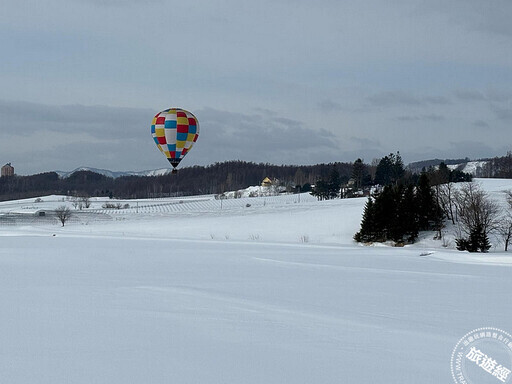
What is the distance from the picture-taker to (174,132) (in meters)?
37.8

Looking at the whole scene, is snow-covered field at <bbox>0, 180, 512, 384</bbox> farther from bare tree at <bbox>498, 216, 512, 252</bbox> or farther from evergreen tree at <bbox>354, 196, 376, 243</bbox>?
bare tree at <bbox>498, 216, 512, 252</bbox>

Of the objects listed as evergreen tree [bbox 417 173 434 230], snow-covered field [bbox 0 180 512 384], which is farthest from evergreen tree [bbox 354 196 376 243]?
snow-covered field [bbox 0 180 512 384]

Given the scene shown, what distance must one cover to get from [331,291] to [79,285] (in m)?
6.08

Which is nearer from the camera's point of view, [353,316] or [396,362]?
[396,362]

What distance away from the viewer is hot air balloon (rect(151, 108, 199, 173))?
3784cm

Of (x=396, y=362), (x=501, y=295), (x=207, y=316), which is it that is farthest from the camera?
(x=501, y=295)

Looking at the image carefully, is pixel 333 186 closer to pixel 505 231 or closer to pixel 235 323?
pixel 505 231

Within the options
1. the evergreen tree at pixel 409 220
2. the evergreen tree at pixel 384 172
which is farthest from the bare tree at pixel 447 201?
the evergreen tree at pixel 384 172

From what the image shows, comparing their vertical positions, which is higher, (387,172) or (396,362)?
(387,172)

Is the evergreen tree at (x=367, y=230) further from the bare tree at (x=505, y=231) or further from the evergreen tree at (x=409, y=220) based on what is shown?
the bare tree at (x=505, y=231)

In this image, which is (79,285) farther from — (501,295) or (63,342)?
(501,295)

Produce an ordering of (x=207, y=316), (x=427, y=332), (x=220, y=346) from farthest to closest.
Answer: (x=207, y=316) < (x=427, y=332) < (x=220, y=346)

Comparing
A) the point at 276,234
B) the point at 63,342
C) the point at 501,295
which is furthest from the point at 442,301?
the point at 276,234

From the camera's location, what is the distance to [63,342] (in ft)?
23.7
